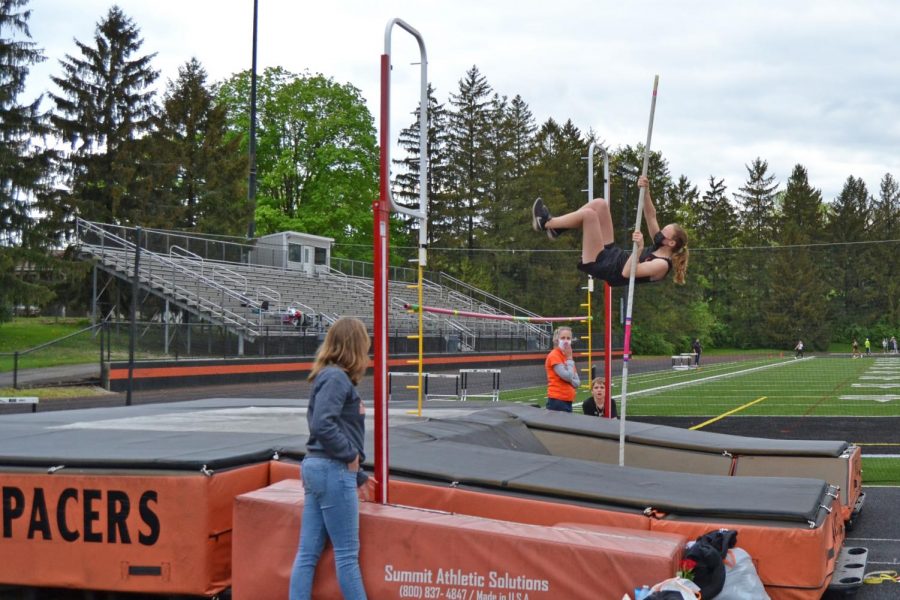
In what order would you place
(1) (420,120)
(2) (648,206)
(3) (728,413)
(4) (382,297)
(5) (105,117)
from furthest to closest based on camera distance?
(5) (105,117) < (3) (728,413) < (2) (648,206) < (1) (420,120) < (4) (382,297)

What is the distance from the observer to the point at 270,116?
4928 cm

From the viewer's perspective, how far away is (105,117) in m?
39.7

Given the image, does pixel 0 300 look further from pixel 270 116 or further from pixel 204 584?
pixel 204 584

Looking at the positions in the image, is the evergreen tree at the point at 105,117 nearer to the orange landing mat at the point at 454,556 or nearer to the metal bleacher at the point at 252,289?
the metal bleacher at the point at 252,289

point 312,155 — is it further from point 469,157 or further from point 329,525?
point 329,525

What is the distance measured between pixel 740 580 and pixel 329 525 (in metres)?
2.29

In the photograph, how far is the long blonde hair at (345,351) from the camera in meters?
4.55

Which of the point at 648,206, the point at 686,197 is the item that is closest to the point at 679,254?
the point at 648,206

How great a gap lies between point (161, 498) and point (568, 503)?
8.31ft

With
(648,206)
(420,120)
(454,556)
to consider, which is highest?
(420,120)

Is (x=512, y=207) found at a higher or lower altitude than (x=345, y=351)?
higher

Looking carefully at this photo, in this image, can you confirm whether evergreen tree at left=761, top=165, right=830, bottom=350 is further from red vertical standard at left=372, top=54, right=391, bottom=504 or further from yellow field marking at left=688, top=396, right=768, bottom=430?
red vertical standard at left=372, top=54, right=391, bottom=504

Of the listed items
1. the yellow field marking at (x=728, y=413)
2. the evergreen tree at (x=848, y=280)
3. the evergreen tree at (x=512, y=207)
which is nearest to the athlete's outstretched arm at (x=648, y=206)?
the yellow field marking at (x=728, y=413)

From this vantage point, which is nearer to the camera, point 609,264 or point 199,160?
point 609,264
